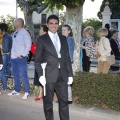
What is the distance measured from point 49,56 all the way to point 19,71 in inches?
91.7

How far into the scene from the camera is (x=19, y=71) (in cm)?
696

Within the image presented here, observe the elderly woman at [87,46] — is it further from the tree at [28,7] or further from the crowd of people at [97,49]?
the tree at [28,7]

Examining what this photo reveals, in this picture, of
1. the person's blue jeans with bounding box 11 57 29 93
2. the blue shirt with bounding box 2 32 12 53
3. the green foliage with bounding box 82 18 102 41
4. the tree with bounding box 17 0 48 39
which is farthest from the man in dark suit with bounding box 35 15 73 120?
the green foliage with bounding box 82 18 102 41

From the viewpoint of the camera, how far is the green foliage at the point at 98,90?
227 inches

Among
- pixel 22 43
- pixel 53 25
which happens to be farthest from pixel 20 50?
pixel 53 25

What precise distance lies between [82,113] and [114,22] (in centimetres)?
1371

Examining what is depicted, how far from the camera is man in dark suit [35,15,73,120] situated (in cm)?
479

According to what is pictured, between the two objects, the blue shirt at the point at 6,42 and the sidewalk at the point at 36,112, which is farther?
the blue shirt at the point at 6,42

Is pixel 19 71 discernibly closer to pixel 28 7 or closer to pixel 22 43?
pixel 22 43

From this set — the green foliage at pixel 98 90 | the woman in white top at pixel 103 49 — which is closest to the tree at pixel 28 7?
the woman in white top at pixel 103 49

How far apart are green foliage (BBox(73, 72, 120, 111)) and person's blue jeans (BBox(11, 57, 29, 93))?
126 centimetres

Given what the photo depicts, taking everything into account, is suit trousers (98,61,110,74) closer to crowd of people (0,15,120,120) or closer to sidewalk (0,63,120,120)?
crowd of people (0,15,120,120)

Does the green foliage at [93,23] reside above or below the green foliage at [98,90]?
above

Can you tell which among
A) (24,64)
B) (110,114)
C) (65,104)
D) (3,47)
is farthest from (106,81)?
(3,47)
